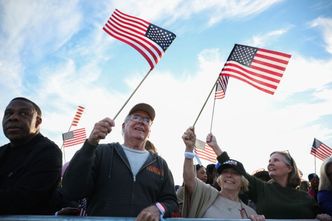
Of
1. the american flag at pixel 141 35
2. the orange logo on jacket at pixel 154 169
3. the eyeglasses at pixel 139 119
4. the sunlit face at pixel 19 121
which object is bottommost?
the sunlit face at pixel 19 121

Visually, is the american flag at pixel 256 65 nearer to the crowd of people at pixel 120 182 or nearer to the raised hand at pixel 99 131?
the crowd of people at pixel 120 182

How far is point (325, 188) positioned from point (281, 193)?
2.07 feet

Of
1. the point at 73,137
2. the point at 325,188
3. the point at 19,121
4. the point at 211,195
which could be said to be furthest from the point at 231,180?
the point at 73,137

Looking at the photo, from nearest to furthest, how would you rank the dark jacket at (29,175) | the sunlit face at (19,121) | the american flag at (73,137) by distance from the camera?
the dark jacket at (29,175)
the sunlit face at (19,121)
the american flag at (73,137)

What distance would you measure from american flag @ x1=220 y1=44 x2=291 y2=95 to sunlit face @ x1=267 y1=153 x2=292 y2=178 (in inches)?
40.8

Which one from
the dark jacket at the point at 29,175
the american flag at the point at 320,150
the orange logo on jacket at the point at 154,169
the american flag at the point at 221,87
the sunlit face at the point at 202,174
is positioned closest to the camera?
the dark jacket at the point at 29,175

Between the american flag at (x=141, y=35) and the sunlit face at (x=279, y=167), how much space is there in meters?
2.37

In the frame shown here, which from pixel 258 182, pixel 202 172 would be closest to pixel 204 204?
pixel 258 182

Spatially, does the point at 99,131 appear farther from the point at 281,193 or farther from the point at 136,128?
the point at 281,193

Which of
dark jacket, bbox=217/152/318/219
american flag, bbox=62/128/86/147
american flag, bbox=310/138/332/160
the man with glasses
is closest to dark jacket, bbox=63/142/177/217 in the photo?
the man with glasses

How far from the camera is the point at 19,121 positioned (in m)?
2.98

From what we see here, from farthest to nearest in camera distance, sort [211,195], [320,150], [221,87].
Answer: [320,150] < [221,87] < [211,195]

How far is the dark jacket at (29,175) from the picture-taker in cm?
246

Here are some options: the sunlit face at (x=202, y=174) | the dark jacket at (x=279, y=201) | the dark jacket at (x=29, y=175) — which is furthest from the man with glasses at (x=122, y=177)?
the sunlit face at (x=202, y=174)
